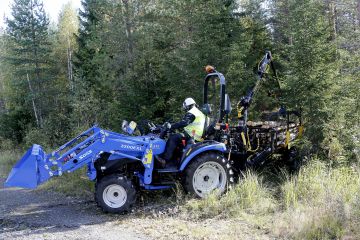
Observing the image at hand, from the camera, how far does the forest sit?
21.6 ft

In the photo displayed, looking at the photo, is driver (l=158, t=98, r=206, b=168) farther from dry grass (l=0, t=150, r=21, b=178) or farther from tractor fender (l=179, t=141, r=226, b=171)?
dry grass (l=0, t=150, r=21, b=178)

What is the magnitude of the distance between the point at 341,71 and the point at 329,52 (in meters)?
1.42

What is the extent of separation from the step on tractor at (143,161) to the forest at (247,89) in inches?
17.6

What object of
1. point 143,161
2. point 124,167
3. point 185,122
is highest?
point 185,122

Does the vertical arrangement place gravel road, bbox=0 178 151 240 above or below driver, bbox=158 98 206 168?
below

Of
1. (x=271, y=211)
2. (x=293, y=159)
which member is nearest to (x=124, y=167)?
(x=271, y=211)

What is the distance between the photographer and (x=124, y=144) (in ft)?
24.4

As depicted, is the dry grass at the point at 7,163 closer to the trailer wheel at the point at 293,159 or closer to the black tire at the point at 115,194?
the black tire at the point at 115,194

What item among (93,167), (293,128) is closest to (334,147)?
(293,128)

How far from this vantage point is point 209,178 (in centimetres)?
785

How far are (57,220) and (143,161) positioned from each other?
1886 mm

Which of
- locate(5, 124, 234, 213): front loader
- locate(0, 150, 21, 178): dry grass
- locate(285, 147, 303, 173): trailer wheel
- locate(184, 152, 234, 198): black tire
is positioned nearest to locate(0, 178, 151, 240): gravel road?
locate(5, 124, 234, 213): front loader

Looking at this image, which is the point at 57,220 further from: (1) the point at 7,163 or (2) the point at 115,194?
(1) the point at 7,163

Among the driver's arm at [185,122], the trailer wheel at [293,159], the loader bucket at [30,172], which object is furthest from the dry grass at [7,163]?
the trailer wheel at [293,159]
